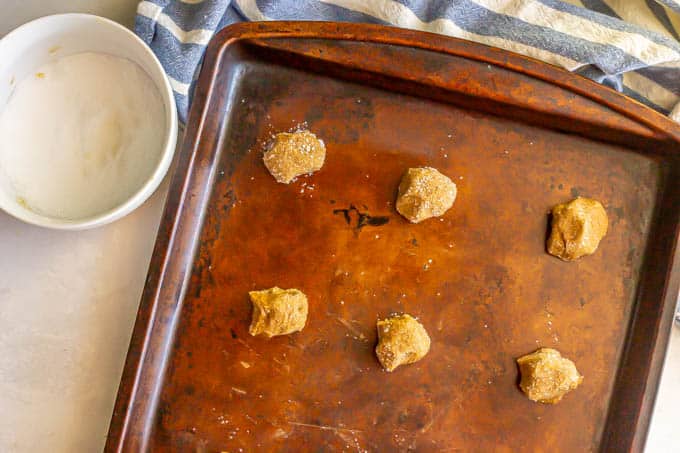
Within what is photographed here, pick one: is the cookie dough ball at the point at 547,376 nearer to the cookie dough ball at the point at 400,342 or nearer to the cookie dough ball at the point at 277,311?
the cookie dough ball at the point at 400,342

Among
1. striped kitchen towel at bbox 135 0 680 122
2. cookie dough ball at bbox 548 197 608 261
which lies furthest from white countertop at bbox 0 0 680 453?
cookie dough ball at bbox 548 197 608 261

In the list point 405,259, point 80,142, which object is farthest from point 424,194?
point 80,142

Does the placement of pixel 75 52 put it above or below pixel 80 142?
above

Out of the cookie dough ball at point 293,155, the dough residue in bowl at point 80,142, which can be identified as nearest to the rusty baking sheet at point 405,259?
the cookie dough ball at point 293,155

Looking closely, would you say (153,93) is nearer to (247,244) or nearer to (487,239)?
(247,244)

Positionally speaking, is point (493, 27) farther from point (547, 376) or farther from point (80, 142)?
point (80, 142)
